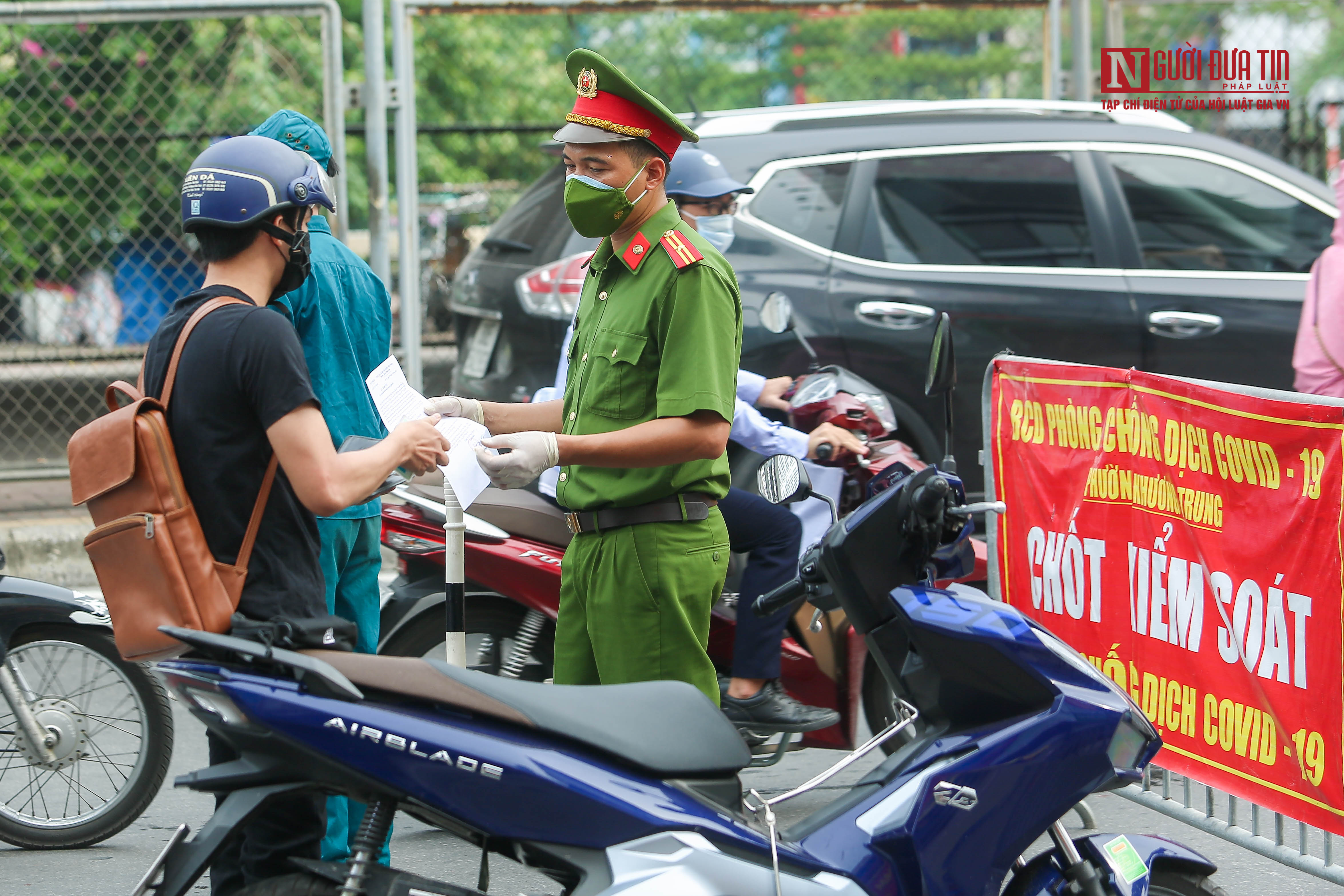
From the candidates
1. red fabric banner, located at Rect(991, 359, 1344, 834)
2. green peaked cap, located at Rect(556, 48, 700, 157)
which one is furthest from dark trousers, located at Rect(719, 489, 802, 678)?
green peaked cap, located at Rect(556, 48, 700, 157)

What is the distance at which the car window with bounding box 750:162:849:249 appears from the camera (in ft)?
18.6

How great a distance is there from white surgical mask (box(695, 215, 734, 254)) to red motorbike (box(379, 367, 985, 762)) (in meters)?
0.52

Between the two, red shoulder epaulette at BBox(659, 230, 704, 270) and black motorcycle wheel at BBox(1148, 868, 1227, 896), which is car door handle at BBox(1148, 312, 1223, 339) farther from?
black motorcycle wheel at BBox(1148, 868, 1227, 896)

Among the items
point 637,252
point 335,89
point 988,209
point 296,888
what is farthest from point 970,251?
point 296,888

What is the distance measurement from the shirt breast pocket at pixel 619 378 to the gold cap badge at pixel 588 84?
0.51 m

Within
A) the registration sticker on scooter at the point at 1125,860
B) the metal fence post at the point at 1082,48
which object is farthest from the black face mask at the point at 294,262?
the metal fence post at the point at 1082,48

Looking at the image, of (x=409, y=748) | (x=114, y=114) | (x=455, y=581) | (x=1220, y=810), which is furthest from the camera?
(x=114, y=114)

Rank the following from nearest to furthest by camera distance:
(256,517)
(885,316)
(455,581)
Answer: (256,517)
(455,581)
(885,316)

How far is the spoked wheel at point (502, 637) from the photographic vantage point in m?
4.05

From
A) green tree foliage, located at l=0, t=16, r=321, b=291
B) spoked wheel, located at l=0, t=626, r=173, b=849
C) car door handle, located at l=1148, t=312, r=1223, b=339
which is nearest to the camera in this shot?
spoked wheel, located at l=0, t=626, r=173, b=849

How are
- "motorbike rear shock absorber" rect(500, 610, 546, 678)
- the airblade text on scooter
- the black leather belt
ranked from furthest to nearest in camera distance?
"motorbike rear shock absorber" rect(500, 610, 546, 678)
the black leather belt
the airblade text on scooter

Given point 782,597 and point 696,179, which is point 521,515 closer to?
point 696,179

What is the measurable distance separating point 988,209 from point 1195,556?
9.87 feet

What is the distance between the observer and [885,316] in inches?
223
